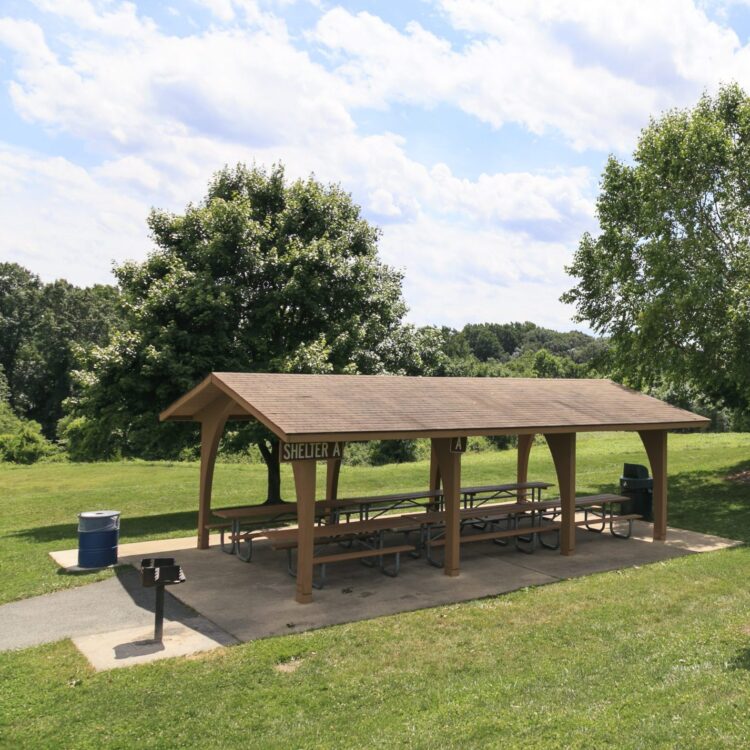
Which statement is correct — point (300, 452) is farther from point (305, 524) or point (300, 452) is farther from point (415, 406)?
point (415, 406)

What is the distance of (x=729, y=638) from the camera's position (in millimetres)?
6785

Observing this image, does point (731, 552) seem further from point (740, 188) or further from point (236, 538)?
point (740, 188)

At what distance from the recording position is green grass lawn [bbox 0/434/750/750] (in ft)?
16.0

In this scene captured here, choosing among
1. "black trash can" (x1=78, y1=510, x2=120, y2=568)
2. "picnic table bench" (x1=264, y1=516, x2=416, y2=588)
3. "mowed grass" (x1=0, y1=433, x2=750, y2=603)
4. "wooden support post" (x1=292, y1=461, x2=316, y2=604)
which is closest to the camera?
"wooden support post" (x1=292, y1=461, x2=316, y2=604)

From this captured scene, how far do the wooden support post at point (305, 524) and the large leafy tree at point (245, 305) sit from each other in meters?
6.02

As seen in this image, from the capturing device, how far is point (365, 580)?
955cm

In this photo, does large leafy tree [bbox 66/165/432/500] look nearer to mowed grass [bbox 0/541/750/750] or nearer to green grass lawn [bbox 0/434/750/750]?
green grass lawn [bbox 0/434/750/750]

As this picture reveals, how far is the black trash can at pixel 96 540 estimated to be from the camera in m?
10.0

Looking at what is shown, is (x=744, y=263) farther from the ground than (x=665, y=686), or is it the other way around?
(x=744, y=263)

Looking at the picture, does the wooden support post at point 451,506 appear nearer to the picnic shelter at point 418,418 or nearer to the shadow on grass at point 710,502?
the picnic shelter at point 418,418

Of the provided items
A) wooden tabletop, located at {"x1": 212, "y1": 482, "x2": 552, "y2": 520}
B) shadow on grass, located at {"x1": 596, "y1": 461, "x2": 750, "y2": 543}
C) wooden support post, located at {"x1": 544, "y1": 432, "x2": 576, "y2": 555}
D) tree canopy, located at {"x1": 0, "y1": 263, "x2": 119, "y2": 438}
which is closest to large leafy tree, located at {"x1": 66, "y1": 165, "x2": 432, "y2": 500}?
wooden tabletop, located at {"x1": 212, "y1": 482, "x2": 552, "y2": 520}

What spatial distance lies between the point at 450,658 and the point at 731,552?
7.11 metres

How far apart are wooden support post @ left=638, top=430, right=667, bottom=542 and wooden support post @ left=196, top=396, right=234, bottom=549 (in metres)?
7.55

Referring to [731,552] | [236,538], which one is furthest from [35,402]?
[731,552]
